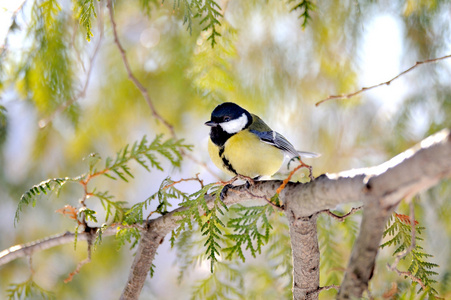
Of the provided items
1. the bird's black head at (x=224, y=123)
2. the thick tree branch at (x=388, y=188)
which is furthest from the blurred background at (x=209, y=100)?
the thick tree branch at (x=388, y=188)

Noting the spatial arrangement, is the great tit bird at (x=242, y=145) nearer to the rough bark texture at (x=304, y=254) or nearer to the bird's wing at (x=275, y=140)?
the bird's wing at (x=275, y=140)

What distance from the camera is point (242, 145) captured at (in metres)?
1.19

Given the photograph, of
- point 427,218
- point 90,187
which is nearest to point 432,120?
point 427,218

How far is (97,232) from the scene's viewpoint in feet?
2.93

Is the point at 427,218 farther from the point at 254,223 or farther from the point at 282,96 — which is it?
the point at 254,223

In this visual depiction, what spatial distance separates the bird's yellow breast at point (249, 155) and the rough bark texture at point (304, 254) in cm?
48

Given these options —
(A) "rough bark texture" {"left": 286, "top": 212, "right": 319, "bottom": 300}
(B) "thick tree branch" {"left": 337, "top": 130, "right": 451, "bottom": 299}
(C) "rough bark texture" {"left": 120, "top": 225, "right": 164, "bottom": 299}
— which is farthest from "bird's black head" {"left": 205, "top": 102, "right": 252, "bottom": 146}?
(B) "thick tree branch" {"left": 337, "top": 130, "right": 451, "bottom": 299}

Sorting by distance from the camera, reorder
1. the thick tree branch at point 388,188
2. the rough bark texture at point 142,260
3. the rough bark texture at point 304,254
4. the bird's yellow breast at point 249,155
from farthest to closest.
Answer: the bird's yellow breast at point 249,155
the rough bark texture at point 142,260
the rough bark texture at point 304,254
the thick tree branch at point 388,188

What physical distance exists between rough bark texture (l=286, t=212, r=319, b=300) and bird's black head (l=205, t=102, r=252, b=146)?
0.56 metres

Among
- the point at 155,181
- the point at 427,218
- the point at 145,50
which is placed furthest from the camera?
the point at 155,181

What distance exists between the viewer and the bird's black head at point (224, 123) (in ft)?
4.03

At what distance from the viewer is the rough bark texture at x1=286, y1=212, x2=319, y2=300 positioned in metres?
0.69

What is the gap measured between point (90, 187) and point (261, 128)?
0.87 metres

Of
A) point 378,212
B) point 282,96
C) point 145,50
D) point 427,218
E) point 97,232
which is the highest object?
point 145,50
